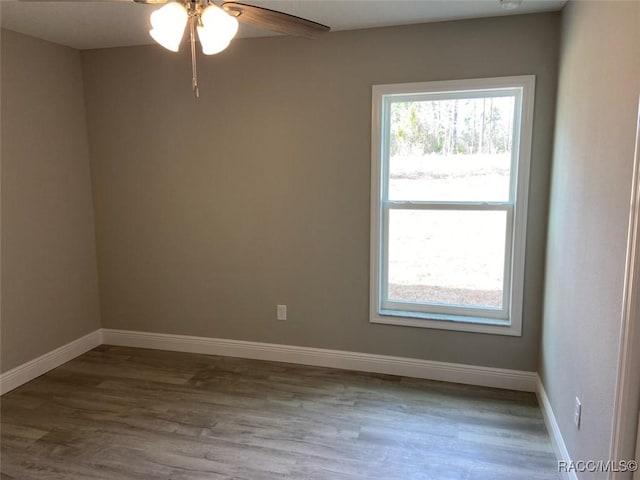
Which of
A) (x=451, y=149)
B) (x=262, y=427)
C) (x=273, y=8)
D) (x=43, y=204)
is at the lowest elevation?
(x=262, y=427)

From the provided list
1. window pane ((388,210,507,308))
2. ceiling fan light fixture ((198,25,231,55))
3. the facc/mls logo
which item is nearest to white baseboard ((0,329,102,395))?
window pane ((388,210,507,308))

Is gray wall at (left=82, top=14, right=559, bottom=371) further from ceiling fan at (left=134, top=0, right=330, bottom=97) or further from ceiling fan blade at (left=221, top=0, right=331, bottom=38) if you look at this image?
ceiling fan at (left=134, top=0, right=330, bottom=97)

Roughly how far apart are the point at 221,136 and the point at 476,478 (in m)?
2.80

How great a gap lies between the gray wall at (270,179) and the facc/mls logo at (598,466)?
0.91 metres

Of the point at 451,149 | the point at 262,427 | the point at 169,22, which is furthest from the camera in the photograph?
the point at 451,149

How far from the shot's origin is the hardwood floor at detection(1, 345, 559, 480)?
7.21ft

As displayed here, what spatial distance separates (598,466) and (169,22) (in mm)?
2341

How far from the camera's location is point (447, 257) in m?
3.08

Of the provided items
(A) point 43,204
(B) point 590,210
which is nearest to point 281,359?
(A) point 43,204

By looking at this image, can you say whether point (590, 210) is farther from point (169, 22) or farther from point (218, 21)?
point (169, 22)

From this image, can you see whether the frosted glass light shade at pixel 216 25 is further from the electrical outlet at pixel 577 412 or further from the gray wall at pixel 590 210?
the electrical outlet at pixel 577 412

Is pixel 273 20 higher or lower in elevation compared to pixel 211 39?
higher

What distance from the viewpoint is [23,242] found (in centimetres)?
309

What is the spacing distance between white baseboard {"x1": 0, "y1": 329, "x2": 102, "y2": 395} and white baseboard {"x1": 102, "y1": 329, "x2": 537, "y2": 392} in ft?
0.49
